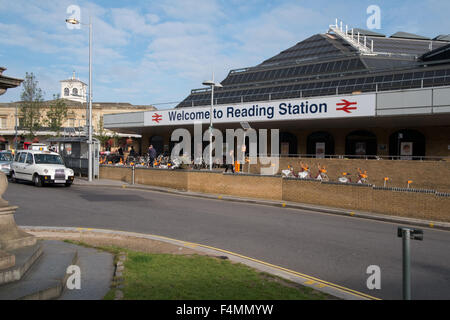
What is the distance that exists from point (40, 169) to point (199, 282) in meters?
17.7

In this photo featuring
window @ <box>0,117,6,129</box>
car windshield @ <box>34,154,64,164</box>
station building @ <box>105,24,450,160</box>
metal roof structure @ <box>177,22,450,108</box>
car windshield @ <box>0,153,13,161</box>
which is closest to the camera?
station building @ <box>105,24,450,160</box>

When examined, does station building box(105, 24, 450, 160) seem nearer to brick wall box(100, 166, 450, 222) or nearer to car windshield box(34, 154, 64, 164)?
brick wall box(100, 166, 450, 222)

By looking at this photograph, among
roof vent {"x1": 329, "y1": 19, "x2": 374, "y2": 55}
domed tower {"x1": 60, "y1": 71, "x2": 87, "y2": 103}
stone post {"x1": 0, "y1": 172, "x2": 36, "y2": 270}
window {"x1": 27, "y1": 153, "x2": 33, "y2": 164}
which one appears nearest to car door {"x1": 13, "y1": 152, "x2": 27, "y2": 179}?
window {"x1": 27, "y1": 153, "x2": 33, "y2": 164}

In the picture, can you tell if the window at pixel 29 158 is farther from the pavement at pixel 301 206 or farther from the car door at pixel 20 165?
the pavement at pixel 301 206

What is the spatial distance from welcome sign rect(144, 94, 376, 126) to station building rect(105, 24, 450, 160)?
0.05 metres

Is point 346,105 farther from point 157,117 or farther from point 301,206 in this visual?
point 157,117

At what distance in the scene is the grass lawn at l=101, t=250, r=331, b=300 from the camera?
18.0 ft

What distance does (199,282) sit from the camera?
6035mm

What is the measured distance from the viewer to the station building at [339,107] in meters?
20.8

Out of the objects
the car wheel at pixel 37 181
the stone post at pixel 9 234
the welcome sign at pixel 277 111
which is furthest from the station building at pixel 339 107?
the stone post at pixel 9 234

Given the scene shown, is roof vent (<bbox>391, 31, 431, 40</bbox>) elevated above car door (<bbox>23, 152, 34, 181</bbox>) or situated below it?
above

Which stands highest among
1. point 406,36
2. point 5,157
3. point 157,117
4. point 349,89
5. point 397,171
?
point 406,36

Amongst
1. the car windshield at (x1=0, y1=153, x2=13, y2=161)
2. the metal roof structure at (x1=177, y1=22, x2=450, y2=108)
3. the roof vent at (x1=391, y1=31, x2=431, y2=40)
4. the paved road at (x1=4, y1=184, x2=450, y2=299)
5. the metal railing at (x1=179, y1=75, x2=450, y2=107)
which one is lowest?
the paved road at (x1=4, y1=184, x2=450, y2=299)

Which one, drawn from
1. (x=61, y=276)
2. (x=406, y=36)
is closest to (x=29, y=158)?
(x=61, y=276)
